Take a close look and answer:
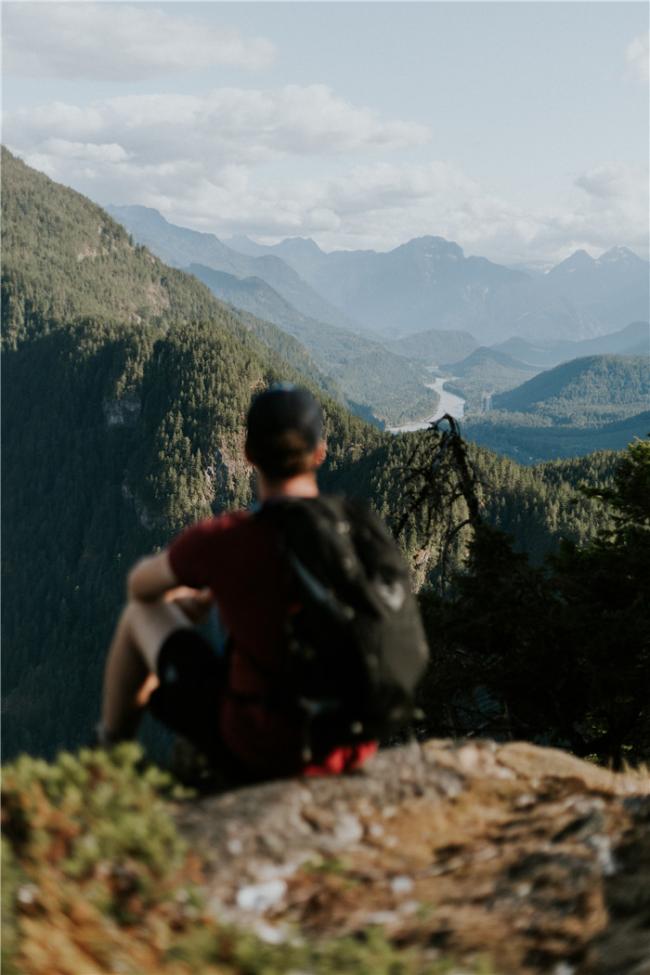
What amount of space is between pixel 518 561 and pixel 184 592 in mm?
10461

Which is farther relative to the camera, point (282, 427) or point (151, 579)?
point (151, 579)

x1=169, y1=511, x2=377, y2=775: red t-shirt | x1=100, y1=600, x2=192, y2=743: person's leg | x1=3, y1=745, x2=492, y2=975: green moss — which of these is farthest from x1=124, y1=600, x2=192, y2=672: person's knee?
x1=3, y1=745, x2=492, y2=975: green moss

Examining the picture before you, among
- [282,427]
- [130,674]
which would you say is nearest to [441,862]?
[130,674]

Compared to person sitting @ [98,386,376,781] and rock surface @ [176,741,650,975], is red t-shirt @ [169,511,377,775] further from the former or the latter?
rock surface @ [176,741,650,975]

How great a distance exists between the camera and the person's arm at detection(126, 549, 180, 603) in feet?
14.9

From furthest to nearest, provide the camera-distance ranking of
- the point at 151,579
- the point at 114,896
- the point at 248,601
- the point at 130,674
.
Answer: the point at 130,674 < the point at 151,579 < the point at 248,601 < the point at 114,896

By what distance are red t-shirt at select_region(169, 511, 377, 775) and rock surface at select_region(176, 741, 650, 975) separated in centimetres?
52

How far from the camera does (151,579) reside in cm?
463

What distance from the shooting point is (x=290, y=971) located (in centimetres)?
341

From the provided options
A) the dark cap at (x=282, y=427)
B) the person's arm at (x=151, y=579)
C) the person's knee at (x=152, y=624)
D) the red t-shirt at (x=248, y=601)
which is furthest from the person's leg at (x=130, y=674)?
the dark cap at (x=282, y=427)

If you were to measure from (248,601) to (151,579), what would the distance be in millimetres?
687

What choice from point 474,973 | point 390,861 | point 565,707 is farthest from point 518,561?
point 474,973

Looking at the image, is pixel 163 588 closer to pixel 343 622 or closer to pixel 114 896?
pixel 343 622

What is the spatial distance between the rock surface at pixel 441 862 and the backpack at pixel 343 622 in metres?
0.70
